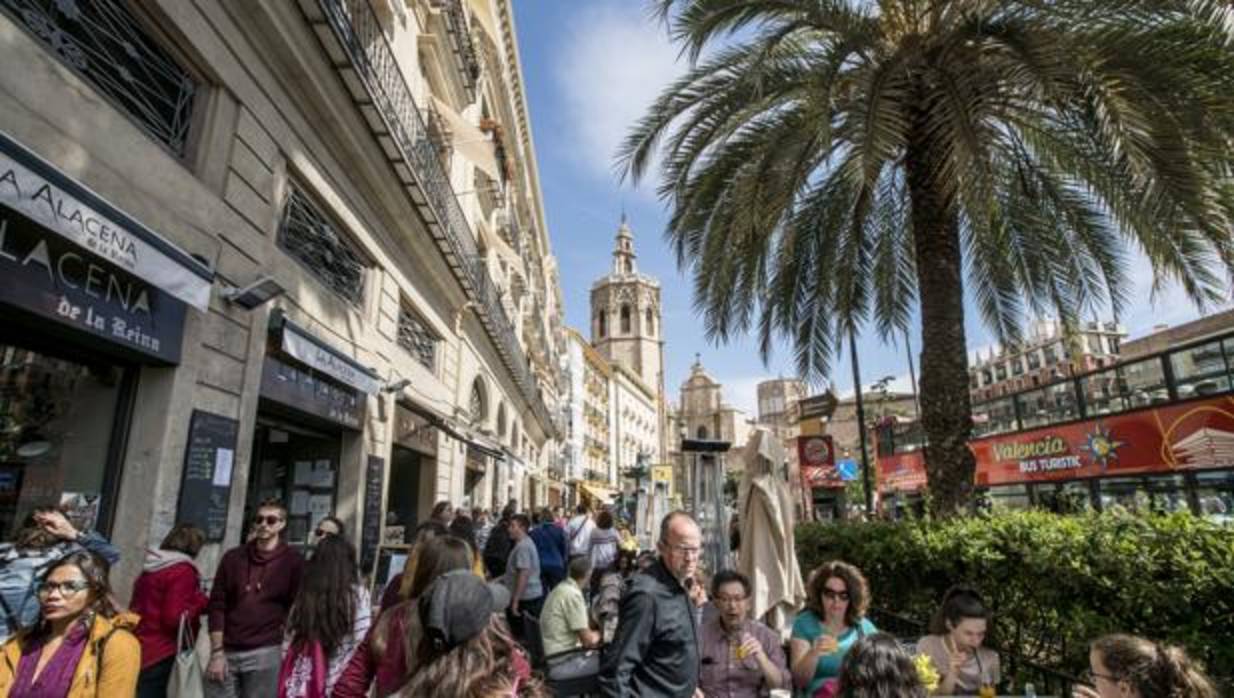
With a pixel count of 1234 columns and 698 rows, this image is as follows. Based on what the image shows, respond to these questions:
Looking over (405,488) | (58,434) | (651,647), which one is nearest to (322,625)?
(651,647)

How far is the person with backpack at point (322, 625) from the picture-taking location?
3.09m

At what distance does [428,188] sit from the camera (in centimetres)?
1044

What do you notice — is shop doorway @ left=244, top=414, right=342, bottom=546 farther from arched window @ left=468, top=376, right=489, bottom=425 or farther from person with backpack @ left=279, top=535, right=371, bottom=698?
arched window @ left=468, top=376, right=489, bottom=425

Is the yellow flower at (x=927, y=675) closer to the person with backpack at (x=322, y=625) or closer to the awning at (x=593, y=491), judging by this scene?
the person with backpack at (x=322, y=625)

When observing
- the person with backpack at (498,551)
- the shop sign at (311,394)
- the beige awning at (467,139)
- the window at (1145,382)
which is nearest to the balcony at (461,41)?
the beige awning at (467,139)

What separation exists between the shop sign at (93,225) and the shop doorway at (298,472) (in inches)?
134

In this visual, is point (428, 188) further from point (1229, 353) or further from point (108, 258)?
point (1229, 353)

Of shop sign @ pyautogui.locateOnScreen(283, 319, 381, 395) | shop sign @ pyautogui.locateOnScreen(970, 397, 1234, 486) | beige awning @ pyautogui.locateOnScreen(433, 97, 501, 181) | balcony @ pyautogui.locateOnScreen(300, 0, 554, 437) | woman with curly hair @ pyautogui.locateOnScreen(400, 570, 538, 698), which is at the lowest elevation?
woman with curly hair @ pyautogui.locateOnScreen(400, 570, 538, 698)

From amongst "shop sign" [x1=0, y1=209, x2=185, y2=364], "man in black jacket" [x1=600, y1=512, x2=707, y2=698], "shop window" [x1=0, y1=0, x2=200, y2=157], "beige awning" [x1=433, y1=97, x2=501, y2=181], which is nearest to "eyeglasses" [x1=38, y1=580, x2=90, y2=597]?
"shop sign" [x1=0, y1=209, x2=185, y2=364]

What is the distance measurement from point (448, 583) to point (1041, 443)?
1837 cm

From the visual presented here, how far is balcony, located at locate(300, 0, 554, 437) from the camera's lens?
7039 millimetres

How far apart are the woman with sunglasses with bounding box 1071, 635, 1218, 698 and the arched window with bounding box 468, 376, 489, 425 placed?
14706mm

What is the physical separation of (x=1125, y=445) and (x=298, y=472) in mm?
16349

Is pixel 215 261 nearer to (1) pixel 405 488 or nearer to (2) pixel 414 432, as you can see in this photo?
(2) pixel 414 432
